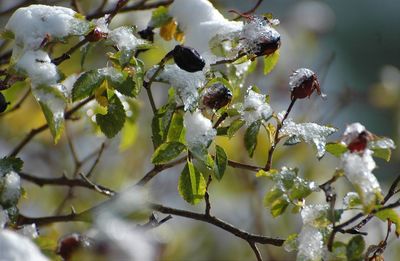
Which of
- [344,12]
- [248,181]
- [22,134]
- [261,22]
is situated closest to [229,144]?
[248,181]

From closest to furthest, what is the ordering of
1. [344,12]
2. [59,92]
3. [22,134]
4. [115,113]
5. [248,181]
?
[59,92], [115,113], [22,134], [248,181], [344,12]

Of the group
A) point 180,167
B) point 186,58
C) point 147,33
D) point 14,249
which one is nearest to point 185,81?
point 186,58

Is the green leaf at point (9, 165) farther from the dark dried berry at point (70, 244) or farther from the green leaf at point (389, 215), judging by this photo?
the green leaf at point (389, 215)

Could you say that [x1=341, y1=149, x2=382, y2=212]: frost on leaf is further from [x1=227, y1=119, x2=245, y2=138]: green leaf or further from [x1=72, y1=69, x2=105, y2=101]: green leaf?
[x1=72, y1=69, x2=105, y2=101]: green leaf

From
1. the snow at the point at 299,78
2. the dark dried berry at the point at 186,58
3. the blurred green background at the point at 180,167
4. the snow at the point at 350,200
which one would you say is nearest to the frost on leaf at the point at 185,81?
the dark dried berry at the point at 186,58

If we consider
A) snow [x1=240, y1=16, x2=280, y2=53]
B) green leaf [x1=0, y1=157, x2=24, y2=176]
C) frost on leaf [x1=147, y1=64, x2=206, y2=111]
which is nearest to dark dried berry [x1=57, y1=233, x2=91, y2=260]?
green leaf [x1=0, y1=157, x2=24, y2=176]

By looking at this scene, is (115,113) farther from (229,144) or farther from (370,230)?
(370,230)
